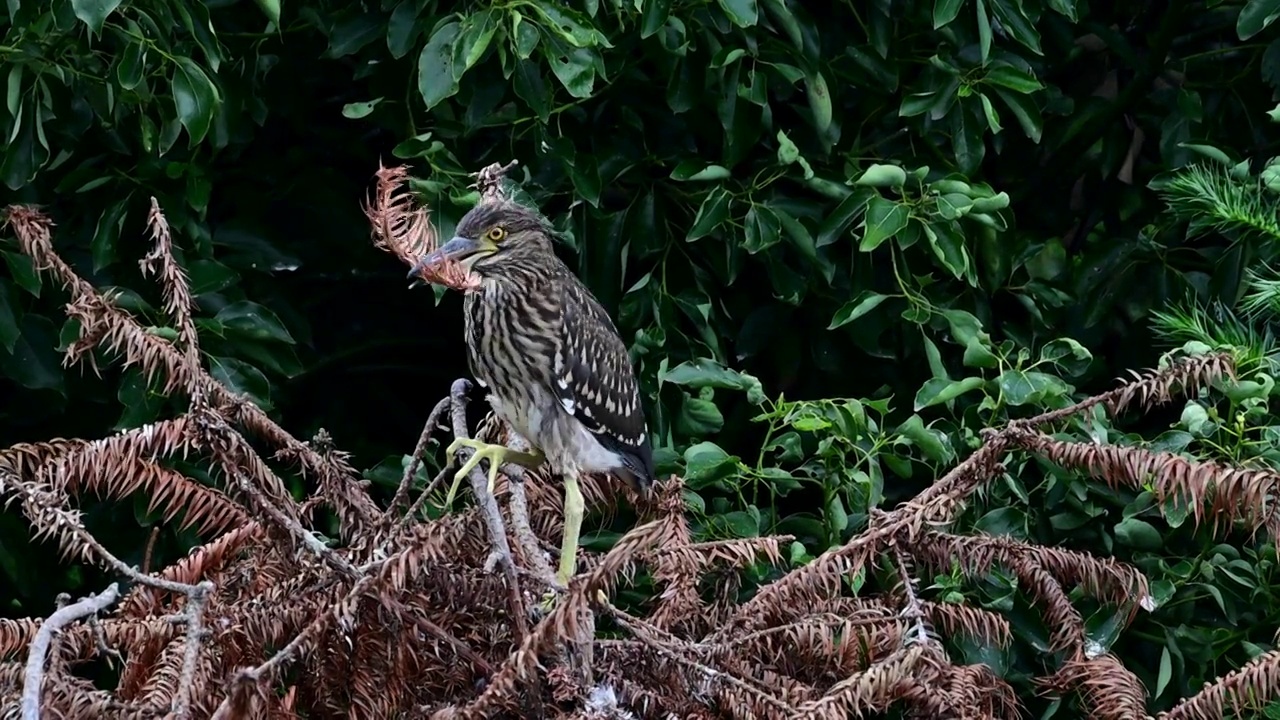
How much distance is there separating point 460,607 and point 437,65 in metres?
1.11

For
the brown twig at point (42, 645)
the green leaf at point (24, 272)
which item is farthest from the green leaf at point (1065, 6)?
the brown twig at point (42, 645)

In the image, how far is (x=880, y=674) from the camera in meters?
1.99

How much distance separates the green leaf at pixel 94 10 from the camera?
100 inches

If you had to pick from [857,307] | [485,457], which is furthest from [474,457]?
[857,307]

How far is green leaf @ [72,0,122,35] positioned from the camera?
2.54 meters

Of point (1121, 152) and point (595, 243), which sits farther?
Answer: point (1121, 152)

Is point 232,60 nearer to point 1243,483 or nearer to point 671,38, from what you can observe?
point 671,38

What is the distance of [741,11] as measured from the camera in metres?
2.91

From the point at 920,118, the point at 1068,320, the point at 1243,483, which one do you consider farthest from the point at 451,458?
the point at 1068,320

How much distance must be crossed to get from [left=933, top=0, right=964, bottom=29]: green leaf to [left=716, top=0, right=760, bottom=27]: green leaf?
383 mm

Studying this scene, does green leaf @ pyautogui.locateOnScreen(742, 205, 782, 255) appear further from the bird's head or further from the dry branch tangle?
the dry branch tangle

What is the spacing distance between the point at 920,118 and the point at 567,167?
81 cm

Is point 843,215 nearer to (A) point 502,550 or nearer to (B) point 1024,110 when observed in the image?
(B) point 1024,110

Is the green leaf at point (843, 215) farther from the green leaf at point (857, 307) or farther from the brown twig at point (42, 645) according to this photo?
the brown twig at point (42, 645)
